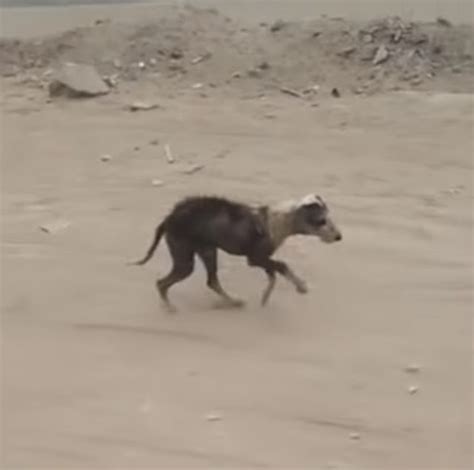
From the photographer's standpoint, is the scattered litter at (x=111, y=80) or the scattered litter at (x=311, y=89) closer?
the scattered litter at (x=311, y=89)

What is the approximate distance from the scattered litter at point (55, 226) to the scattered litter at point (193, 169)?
1.22 metres

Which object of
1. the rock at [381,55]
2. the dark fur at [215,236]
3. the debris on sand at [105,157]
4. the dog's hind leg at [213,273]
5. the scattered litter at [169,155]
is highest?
the dark fur at [215,236]

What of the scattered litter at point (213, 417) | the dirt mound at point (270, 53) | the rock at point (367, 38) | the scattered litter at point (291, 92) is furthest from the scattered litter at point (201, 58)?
the scattered litter at point (213, 417)

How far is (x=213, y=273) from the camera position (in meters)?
6.88

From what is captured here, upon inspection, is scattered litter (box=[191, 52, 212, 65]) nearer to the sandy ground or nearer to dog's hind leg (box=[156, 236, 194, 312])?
the sandy ground

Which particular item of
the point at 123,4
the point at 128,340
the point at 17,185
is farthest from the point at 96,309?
the point at 123,4

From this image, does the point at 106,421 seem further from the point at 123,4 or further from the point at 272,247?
the point at 123,4

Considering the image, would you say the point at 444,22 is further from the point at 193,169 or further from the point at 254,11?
the point at 193,169

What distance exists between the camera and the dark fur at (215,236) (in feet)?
22.1

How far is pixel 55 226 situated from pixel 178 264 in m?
1.54

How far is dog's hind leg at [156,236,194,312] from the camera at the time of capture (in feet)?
22.3

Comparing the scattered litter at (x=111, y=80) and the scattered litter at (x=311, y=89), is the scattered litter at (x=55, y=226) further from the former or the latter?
the scattered litter at (x=111, y=80)

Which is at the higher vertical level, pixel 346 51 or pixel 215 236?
pixel 215 236

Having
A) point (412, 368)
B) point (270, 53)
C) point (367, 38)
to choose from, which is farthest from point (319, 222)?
point (367, 38)
